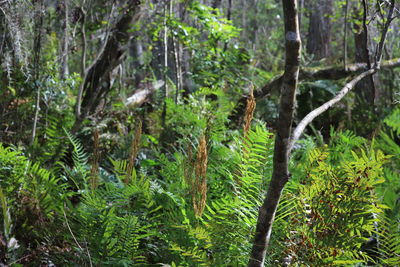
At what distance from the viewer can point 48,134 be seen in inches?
179

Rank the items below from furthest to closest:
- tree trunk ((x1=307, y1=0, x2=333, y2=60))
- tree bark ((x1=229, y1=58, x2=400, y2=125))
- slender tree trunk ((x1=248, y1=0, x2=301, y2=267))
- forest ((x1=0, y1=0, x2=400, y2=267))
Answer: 1. tree trunk ((x1=307, y1=0, x2=333, y2=60))
2. tree bark ((x1=229, y1=58, x2=400, y2=125))
3. forest ((x1=0, y1=0, x2=400, y2=267))
4. slender tree trunk ((x1=248, y1=0, x2=301, y2=267))

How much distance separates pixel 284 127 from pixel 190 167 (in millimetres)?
795

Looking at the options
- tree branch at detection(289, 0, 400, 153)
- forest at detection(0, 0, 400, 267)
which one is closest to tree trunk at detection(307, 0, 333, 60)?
forest at detection(0, 0, 400, 267)

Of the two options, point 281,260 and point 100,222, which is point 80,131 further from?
point 281,260

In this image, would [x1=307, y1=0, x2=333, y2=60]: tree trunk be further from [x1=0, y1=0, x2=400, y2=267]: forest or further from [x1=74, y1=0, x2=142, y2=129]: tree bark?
[x1=74, y1=0, x2=142, y2=129]: tree bark

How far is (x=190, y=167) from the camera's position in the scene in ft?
7.66

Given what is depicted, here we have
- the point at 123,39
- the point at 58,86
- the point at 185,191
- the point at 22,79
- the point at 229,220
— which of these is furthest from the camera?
the point at 123,39

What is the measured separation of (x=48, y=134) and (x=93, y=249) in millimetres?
2502

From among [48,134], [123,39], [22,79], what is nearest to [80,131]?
[48,134]

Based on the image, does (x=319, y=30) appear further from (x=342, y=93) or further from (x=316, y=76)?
(x=342, y=93)

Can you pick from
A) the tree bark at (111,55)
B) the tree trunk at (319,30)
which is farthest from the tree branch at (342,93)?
the tree trunk at (319,30)

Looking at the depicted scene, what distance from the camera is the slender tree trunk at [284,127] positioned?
1.60 m

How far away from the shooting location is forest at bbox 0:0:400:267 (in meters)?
2.08

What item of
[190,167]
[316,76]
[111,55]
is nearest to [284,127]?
[190,167]
